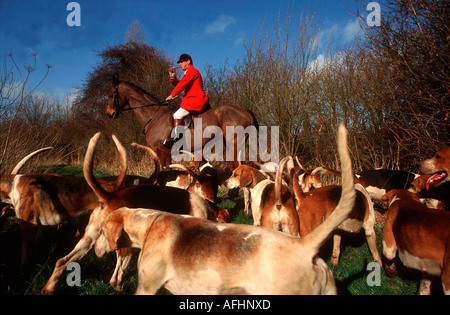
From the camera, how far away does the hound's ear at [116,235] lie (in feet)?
6.79

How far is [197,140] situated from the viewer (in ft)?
23.9

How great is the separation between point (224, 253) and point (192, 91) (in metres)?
6.03

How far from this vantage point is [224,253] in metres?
1.74

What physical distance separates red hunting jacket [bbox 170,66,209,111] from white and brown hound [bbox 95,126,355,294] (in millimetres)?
5303

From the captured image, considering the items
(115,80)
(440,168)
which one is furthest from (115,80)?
(440,168)

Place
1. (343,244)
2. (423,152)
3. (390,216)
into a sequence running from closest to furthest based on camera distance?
(390,216)
(343,244)
(423,152)

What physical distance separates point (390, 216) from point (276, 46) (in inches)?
215

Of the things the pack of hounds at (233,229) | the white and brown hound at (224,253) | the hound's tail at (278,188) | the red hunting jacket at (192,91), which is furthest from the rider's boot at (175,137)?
the white and brown hound at (224,253)

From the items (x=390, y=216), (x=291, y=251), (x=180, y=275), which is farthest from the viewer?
(x=390, y=216)

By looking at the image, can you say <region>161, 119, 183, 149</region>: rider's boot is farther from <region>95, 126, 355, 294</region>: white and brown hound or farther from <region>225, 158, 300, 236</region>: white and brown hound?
<region>95, 126, 355, 294</region>: white and brown hound

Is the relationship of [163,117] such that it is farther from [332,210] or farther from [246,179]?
[332,210]

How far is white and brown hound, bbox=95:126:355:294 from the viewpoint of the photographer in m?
1.55

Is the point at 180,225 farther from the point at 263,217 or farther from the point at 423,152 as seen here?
the point at 423,152
